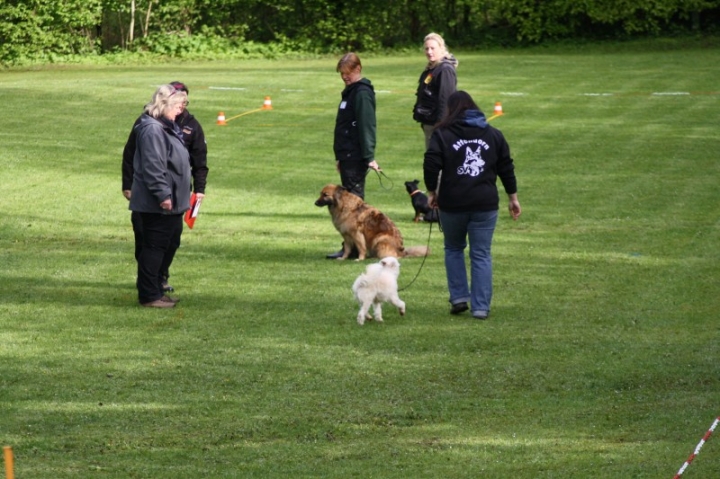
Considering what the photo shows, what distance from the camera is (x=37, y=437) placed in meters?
7.22

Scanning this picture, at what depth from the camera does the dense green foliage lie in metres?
40.8

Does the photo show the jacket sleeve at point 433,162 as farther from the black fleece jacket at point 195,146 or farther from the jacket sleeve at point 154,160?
the black fleece jacket at point 195,146

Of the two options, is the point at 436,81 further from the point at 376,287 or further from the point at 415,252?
the point at 376,287

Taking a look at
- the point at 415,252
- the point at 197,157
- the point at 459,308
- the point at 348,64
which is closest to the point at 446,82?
the point at 348,64

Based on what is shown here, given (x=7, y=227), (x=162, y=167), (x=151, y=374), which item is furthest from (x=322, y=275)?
(x=7, y=227)

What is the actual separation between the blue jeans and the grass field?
26 cm

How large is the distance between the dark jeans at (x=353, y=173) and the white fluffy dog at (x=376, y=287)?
3.10 metres

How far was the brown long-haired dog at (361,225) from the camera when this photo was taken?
12.9m

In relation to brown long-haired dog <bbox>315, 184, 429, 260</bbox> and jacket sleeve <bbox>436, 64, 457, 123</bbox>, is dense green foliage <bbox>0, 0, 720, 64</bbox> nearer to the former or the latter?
jacket sleeve <bbox>436, 64, 457, 123</bbox>

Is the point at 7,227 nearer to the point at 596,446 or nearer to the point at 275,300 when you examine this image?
the point at 275,300

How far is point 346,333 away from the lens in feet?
32.9

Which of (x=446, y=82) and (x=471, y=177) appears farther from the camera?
(x=446, y=82)

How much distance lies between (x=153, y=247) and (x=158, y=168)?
754mm

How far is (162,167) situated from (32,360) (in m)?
2.12
